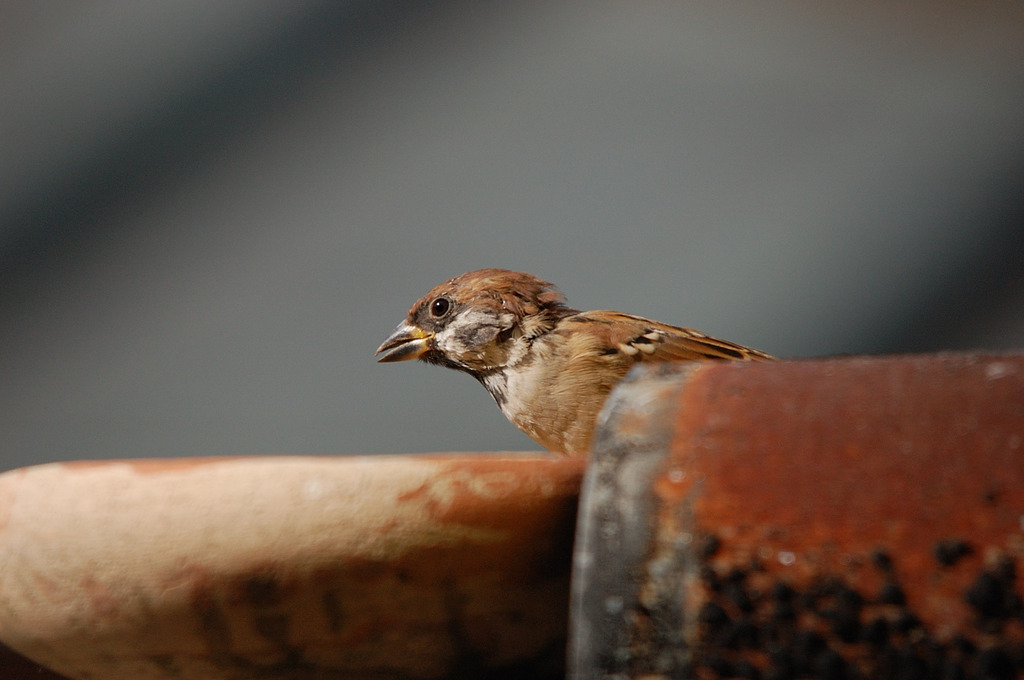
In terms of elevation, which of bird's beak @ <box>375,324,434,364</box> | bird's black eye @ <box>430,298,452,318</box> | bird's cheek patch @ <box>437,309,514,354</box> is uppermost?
bird's black eye @ <box>430,298,452,318</box>

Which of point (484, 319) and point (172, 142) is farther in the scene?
point (172, 142)

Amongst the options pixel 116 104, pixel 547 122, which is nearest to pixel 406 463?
pixel 547 122

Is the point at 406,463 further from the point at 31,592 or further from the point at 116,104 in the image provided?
the point at 116,104

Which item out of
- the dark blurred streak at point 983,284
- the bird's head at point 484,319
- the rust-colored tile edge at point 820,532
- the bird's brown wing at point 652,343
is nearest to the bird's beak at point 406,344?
the bird's head at point 484,319

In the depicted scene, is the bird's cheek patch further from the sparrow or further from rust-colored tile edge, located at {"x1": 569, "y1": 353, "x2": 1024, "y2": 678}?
rust-colored tile edge, located at {"x1": 569, "y1": 353, "x2": 1024, "y2": 678}

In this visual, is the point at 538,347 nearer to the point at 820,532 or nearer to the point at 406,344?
the point at 406,344

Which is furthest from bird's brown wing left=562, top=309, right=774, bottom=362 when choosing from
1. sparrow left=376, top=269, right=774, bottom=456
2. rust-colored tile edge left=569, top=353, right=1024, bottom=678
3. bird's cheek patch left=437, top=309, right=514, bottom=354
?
rust-colored tile edge left=569, top=353, right=1024, bottom=678

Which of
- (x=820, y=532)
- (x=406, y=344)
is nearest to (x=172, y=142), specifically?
(x=406, y=344)
